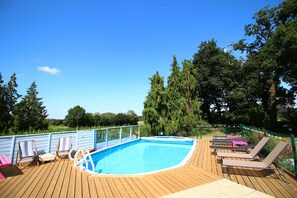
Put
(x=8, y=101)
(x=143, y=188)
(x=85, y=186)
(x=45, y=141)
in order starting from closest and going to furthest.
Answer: (x=143, y=188)
(x=85, y=186)
(x=45, y=141)
(x=8, y=101)

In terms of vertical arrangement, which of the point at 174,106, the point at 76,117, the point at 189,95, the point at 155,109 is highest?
the point at 189,95

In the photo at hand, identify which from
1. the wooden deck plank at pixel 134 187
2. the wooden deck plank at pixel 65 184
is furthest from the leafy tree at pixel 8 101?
the wooden deck plank at pixel 134 187

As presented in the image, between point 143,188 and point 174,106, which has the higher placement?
point 174,106

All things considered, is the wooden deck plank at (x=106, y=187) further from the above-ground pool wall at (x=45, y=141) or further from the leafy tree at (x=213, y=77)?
the leafy tree at (x=213, y=77)

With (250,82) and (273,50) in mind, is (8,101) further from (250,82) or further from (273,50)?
(273,50)

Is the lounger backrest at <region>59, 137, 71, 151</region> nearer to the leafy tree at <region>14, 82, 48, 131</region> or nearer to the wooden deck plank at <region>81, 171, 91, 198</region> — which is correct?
the wooden deck plank at <region>81, 171, 91, 198</region>

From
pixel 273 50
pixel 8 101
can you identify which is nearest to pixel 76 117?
pixel 8 101

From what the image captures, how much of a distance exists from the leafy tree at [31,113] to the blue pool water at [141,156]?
41.3 meters

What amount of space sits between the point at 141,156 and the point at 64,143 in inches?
188

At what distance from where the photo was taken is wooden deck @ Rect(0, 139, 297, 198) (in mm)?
3814

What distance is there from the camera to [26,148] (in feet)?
21.9

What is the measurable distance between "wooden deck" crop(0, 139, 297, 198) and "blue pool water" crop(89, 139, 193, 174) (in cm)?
221

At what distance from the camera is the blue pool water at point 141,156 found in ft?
26.5

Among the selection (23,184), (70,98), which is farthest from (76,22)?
(70,98)
